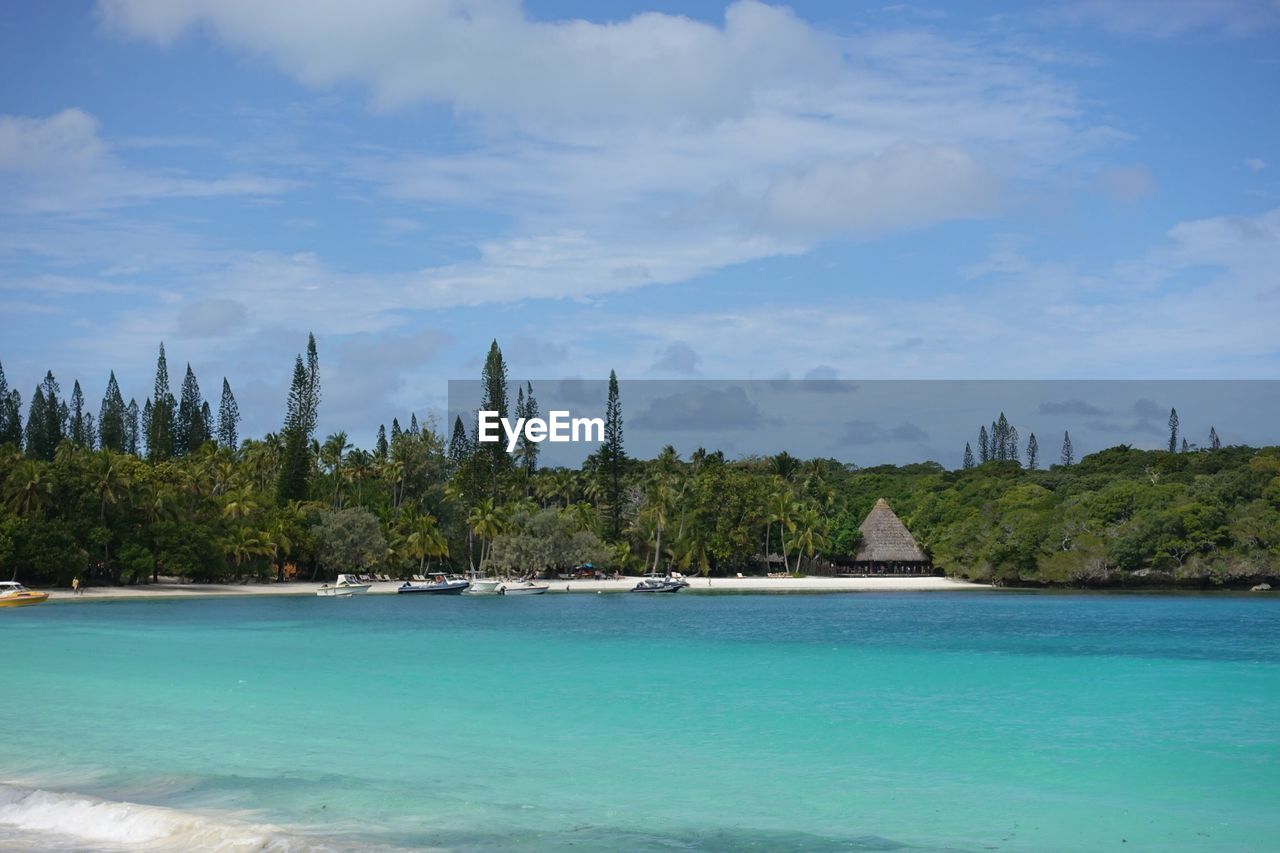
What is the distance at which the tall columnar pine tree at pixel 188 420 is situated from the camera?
90.8 meters

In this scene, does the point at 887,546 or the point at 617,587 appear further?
the point at 887,546

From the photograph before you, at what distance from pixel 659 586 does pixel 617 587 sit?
2.89 meters

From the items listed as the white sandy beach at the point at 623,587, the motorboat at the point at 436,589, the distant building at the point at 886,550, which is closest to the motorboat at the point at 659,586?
the white sandy beach at the point at 623,587

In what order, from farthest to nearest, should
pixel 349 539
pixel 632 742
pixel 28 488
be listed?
pixel 349 539 < pixel 28 488 < pixel 632 742

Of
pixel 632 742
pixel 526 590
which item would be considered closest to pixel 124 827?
pixel 632 742

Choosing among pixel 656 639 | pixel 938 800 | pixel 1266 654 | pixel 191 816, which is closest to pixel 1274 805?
pixel 938 800

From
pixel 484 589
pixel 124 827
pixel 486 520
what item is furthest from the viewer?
pixel 486 520

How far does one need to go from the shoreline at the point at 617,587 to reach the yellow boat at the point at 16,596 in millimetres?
5459

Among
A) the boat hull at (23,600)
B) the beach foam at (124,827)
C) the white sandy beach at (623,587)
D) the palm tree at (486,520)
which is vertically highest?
the palm tree at (486,520)

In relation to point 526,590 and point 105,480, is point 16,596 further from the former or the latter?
point 526,590

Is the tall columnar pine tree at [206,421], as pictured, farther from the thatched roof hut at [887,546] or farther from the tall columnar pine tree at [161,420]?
the thatched roof hut at [887,546]

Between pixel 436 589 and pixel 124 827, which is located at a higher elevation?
pixel 124 827

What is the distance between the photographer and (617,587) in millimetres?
71750

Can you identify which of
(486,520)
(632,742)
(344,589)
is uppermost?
(486,520)
